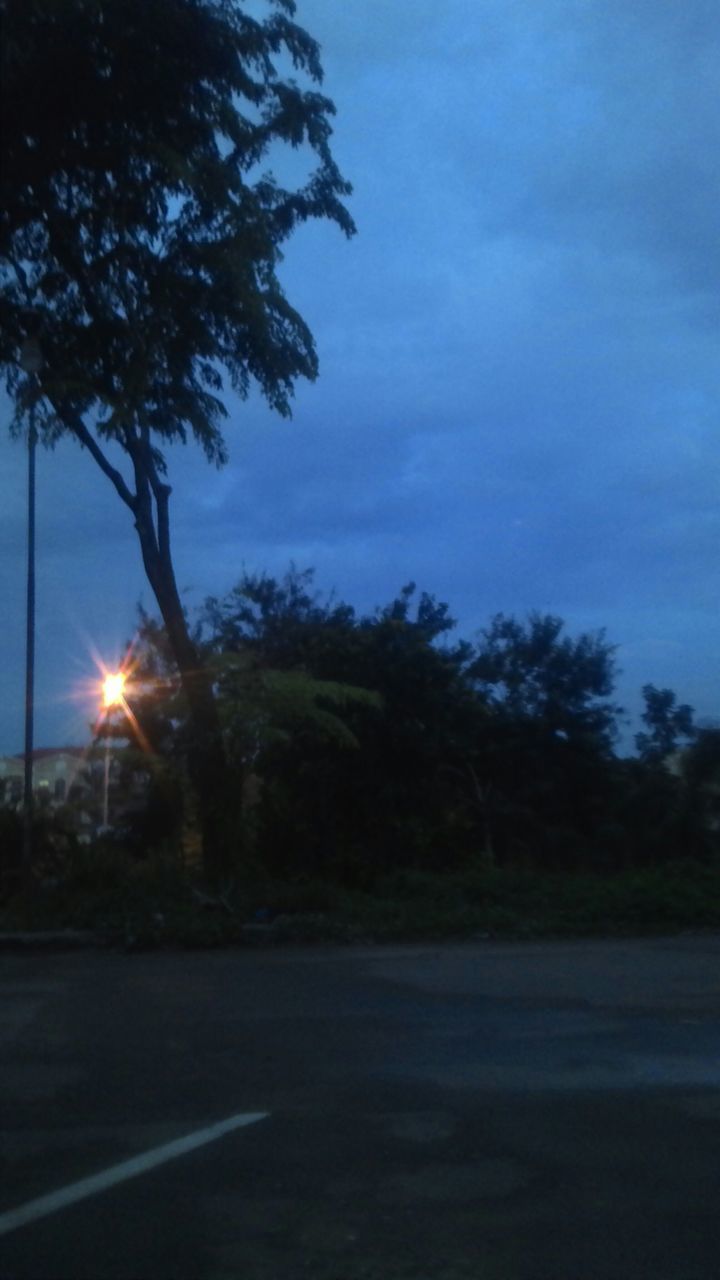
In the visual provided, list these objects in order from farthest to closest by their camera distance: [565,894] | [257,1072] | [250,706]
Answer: [250,706], [565,894], [257,1072]

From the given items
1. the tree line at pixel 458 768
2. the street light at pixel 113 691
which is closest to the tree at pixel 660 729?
the tree line at pixel 458 768

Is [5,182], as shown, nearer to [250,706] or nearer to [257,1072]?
[250,706]

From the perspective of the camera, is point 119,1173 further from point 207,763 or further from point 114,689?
point 114,689

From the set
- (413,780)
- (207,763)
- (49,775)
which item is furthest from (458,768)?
(49,775)

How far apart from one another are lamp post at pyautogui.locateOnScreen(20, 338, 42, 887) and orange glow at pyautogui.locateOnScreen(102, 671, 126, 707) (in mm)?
2991

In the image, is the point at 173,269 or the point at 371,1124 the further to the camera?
the point at 173,269

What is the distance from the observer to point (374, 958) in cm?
1420

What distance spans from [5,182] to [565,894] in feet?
37.2

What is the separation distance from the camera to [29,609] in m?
19.1

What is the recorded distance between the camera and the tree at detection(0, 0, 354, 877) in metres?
17.0

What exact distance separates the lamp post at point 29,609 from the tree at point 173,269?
25.4 inches

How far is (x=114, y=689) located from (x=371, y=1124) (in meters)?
15.4

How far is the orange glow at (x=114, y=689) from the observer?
72.1 feet

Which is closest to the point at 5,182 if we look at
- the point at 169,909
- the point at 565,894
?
the point at 169,909
